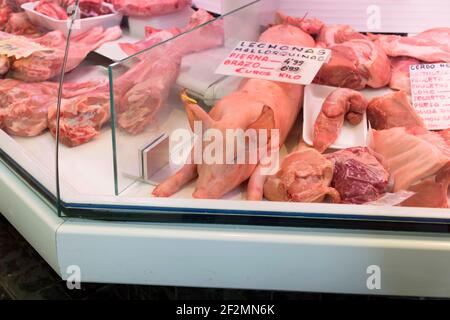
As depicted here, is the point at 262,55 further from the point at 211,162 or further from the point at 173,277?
the point at 173,277

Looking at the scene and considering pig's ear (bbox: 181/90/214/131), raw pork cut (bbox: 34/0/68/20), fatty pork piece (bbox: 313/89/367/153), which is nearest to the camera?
pig's ear (bbox: 181/90/214/131)

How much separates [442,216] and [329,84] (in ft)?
2.07

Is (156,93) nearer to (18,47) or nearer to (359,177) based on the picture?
(359,177)

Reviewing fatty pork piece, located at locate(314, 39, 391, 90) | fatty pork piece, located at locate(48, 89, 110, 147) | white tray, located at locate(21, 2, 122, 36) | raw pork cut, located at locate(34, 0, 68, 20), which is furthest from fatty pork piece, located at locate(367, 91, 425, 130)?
raw pork cut, located at locate(34, 0, 68, 20)

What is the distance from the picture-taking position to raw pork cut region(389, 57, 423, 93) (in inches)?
78.0

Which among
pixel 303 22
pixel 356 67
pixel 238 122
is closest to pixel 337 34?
pixel 303 22

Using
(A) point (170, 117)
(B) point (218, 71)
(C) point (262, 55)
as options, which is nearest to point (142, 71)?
(A) point (170, 117)

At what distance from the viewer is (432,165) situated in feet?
5.05

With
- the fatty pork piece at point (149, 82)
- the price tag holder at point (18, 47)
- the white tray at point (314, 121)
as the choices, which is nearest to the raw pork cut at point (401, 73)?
the white tray at point (314, 121)

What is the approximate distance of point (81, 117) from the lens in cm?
184

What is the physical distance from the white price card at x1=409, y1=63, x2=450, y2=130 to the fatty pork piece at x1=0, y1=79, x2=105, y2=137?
1034 mm

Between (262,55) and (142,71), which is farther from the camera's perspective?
(262,55)

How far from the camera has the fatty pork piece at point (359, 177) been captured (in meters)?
1.51

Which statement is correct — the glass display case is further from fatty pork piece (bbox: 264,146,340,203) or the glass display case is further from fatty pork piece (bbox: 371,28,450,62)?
fatty pork piece (bbox: 371,28,450,62)
